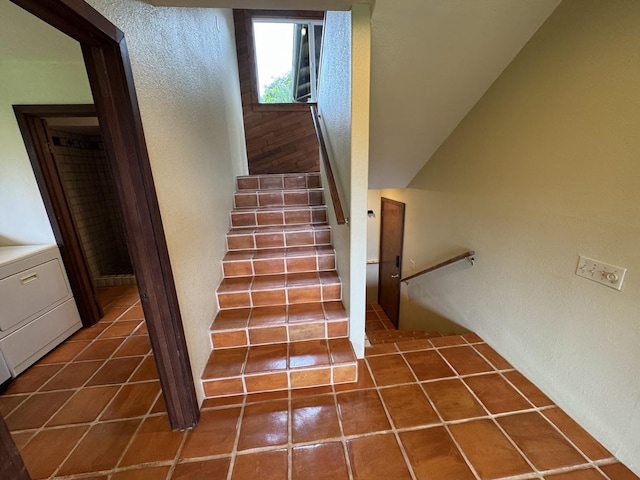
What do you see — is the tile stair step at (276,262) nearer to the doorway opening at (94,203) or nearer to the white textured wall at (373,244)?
the doorway opening at (94,203)

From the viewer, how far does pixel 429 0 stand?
125 centimetres

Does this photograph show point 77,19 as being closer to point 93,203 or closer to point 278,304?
point 278,304

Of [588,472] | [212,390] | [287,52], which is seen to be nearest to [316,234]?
[212,390]

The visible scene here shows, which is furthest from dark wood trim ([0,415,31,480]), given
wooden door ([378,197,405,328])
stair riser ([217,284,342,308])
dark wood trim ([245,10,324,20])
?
dark wood trim ([245,10,324,20])

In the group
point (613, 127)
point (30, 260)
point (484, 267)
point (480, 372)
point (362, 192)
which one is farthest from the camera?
point (484, 267)

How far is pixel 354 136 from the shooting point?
143 cm

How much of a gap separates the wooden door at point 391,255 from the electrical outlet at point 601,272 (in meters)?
2.25

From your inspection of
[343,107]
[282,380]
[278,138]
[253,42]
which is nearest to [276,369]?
[282,380]

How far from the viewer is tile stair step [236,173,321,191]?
299 cm

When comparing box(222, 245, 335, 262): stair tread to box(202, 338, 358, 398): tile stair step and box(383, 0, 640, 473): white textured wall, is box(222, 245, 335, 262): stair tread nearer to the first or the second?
box(202, 338, 358, 398): tile stair step

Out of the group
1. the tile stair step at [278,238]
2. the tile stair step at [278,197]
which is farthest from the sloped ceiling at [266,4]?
the tile stair step at [278,197]

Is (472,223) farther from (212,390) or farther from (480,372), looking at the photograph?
(212,390)

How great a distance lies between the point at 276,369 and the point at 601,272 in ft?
5.74

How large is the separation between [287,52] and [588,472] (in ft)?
19.2
